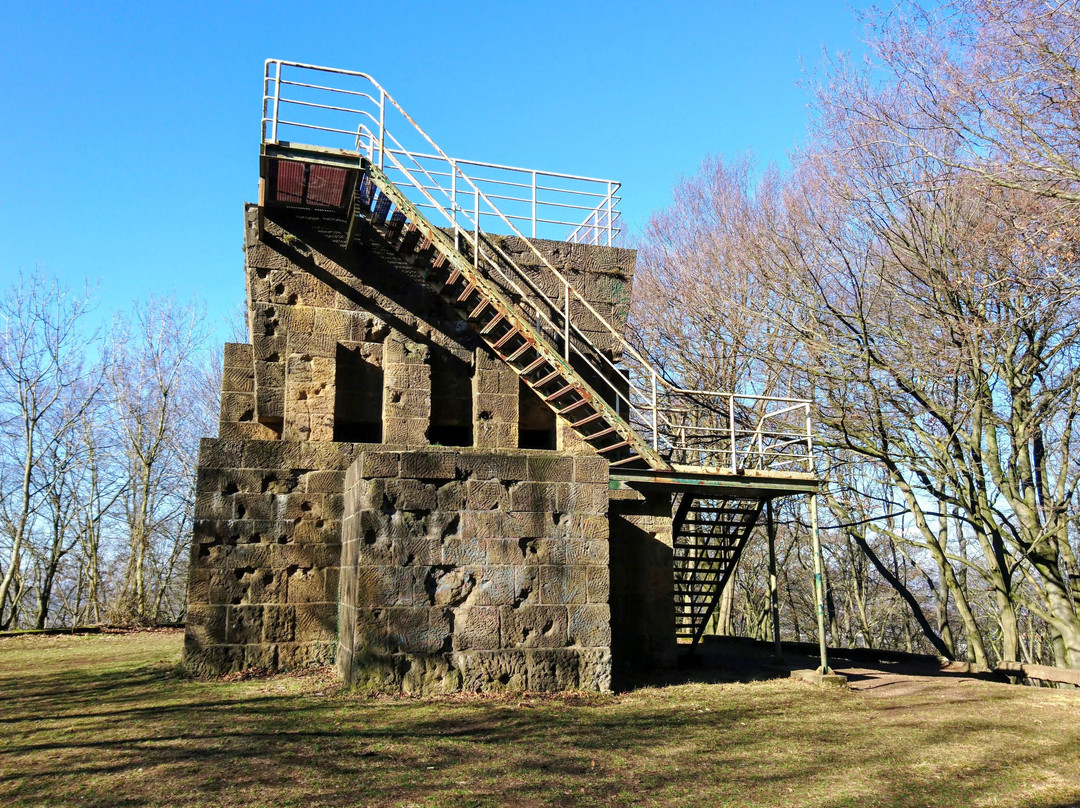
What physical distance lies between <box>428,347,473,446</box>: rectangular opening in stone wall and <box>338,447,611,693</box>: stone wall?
3061mm

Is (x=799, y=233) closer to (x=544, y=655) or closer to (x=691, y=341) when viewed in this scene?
(x=691, y=341)

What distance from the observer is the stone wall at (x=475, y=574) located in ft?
28.9

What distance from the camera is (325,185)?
11.8 m

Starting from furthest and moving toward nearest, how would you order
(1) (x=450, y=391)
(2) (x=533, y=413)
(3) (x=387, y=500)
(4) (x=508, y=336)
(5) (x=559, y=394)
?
1. (2) (x=533, y=413)
2. (1) (x=450, y=391)
3. (5) (x=559, y=394)
4. (4) (x=508, y=336)
5. (3) (x=387, y=500)

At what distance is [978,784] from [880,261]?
39.2ft

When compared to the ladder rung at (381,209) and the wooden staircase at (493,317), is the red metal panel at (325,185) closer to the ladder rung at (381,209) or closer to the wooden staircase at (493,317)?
the wooden staircase at (493,317)

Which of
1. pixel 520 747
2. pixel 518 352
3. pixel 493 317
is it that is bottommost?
pixel 520 747

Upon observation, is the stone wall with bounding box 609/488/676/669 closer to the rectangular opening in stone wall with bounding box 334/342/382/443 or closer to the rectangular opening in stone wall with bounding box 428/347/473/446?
the rectangular opening in stone wall with bounding box 428/347/473/446

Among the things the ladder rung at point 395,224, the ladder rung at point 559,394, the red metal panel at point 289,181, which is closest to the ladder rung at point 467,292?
the ladder rung at point 395,224

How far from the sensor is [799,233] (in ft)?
57.8

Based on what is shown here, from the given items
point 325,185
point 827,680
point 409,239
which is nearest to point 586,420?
point 409,239

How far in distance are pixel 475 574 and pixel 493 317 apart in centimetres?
441

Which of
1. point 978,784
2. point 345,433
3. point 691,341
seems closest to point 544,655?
point 978,784

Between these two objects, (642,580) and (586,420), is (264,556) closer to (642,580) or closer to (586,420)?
(586,420)
